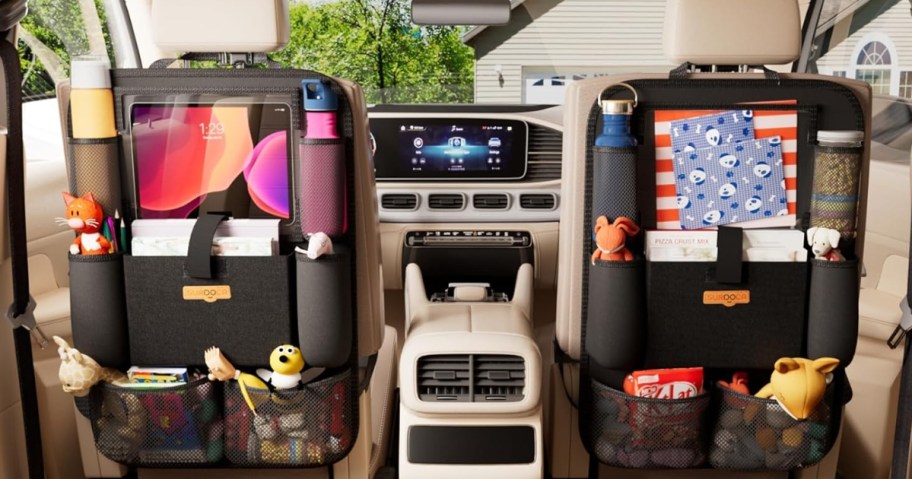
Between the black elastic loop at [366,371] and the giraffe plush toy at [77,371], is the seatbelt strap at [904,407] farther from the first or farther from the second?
the giraffe plush toy at [77,371]

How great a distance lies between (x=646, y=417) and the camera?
186 centimetres

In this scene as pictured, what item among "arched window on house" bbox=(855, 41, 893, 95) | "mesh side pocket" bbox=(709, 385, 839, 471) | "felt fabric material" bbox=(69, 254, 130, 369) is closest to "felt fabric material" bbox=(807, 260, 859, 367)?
"mesh side pocket" bbox=(709, 385, 839, 471)

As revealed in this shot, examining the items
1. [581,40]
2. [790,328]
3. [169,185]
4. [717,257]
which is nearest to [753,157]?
[717,257]

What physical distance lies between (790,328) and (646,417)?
1.26 feet

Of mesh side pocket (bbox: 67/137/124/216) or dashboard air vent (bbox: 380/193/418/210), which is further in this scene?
dashboard air vent (bbox: 380/193/418/210)

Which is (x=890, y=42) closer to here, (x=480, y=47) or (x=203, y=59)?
(x=203, y=59)

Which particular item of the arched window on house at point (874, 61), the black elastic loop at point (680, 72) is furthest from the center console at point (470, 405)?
the arched window on house at point (874, 61)

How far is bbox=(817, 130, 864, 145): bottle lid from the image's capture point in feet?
5.73

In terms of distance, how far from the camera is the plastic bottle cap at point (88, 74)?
5.72 feet

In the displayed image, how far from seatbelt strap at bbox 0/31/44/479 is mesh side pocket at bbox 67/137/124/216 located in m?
0.11

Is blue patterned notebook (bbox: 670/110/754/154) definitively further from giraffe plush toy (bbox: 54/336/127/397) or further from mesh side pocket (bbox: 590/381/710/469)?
giraffe plush toy (bbox: 54/336/127/397)

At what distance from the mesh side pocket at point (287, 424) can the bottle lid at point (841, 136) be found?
1186 millimetres

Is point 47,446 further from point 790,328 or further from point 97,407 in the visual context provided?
point 790,328

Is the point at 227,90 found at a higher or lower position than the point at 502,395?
higher
